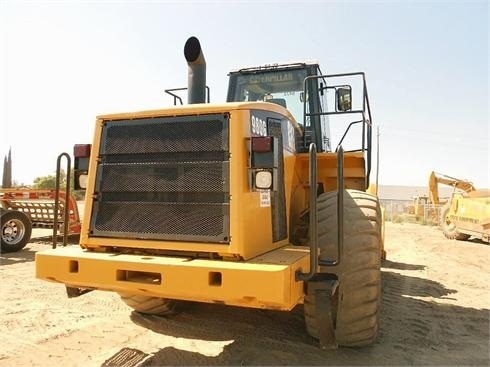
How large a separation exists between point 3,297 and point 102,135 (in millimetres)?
3237

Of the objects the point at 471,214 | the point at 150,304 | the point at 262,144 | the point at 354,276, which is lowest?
the point at 150,304

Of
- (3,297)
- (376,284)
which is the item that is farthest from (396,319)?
(3,297)

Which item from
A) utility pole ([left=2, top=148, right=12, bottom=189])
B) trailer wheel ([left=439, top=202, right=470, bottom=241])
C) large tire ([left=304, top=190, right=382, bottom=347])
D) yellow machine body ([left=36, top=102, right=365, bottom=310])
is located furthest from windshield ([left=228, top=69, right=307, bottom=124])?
utility pole ([left=2, top=148, right=12, bottom=189])

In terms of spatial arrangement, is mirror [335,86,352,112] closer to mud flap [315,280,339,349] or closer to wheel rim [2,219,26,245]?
mud flap [315,280,339,349]

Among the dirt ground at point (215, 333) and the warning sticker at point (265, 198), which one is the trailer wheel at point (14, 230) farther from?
the warning sticker at point (265, 198)

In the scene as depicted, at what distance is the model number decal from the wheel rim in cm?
843

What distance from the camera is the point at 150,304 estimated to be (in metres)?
4.71

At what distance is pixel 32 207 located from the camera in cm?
1166

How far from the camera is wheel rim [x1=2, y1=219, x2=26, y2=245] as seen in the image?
998 centimetres

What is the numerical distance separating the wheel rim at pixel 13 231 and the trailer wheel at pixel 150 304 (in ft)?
21.5

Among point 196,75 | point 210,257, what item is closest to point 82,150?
point 196,75

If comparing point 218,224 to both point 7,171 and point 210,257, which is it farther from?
point 7,171

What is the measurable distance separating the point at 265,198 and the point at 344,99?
7.22ft

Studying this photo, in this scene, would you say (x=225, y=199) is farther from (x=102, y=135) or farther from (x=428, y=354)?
(x=428, y=354)
